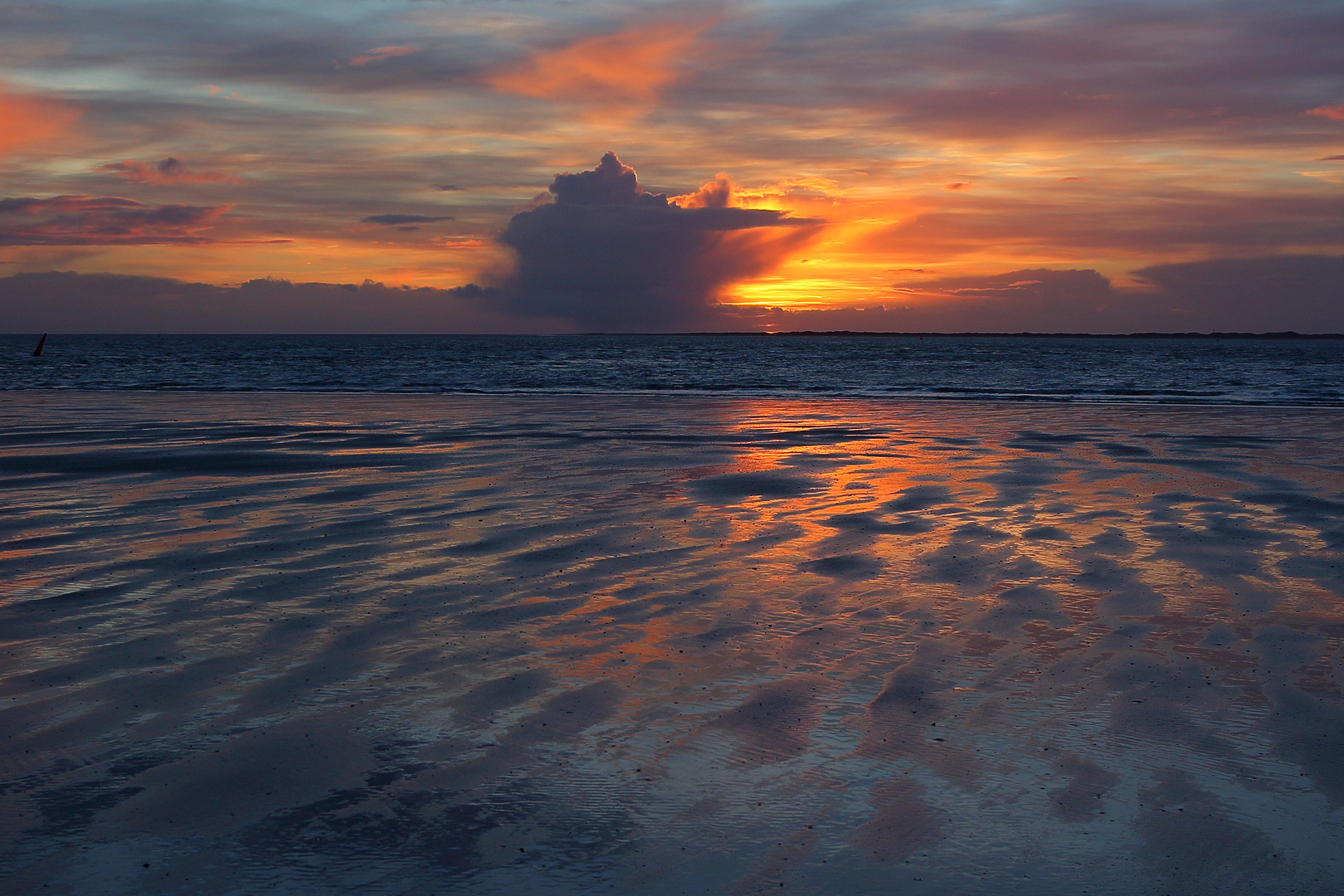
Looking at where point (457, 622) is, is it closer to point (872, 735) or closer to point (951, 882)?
point (872, 735)

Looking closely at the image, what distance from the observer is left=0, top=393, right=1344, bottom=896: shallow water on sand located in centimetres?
351

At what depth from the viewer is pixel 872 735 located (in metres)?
4.49

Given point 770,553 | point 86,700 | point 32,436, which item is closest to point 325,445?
point 32,436

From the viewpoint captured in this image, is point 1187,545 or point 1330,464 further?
point 1330,464

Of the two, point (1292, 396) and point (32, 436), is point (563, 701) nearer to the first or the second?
point (32, 436)

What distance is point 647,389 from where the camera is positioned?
37.0 m

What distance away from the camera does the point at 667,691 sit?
5062 millimetres

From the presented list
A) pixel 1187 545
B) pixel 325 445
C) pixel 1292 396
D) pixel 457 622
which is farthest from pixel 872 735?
pixel 1292 396

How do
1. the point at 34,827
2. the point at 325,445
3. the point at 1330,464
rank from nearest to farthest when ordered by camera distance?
the point at 34,827 → the point at 1330,464 → the point at 325,445

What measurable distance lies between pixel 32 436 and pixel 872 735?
17.6 m

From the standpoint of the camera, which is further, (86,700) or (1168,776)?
(86,700)

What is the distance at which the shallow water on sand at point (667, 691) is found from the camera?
3510 millimetres

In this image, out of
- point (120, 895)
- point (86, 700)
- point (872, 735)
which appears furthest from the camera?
point (86, 700)

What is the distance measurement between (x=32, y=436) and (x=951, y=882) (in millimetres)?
18446
